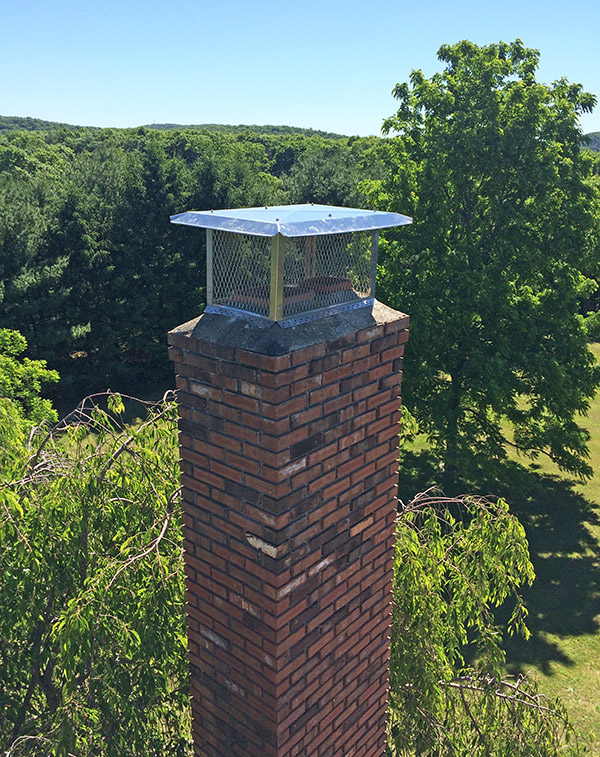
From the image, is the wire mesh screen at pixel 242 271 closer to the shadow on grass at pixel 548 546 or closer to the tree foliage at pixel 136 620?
the tree foliage at pixel 136 620

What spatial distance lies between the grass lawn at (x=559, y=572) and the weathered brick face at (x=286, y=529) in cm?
574

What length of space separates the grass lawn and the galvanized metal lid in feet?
23.4

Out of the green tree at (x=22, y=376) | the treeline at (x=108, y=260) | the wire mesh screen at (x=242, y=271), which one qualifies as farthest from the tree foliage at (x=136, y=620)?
the treeline at (x=108, y=260)

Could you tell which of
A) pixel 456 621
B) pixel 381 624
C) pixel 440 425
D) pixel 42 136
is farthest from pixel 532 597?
pixel 42 136

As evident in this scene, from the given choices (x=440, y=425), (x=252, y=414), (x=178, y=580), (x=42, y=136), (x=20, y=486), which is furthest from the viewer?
(x=42, y=136)

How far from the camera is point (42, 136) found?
243 ft

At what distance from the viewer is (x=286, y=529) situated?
9.22 feet

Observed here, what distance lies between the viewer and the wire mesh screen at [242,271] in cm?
279

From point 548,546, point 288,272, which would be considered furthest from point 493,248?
point 288,272

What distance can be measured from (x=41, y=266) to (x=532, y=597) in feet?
58.4

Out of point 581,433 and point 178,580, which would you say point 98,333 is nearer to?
point 581,433

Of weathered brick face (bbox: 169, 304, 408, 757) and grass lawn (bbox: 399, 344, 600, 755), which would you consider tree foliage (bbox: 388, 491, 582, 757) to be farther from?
grass lawn (bbox: 399, 344, 600, 755)

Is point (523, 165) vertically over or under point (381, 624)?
over

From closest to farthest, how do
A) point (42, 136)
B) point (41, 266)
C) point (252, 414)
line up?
point (252, 414)
point (41, 266)
point (42, 136)
